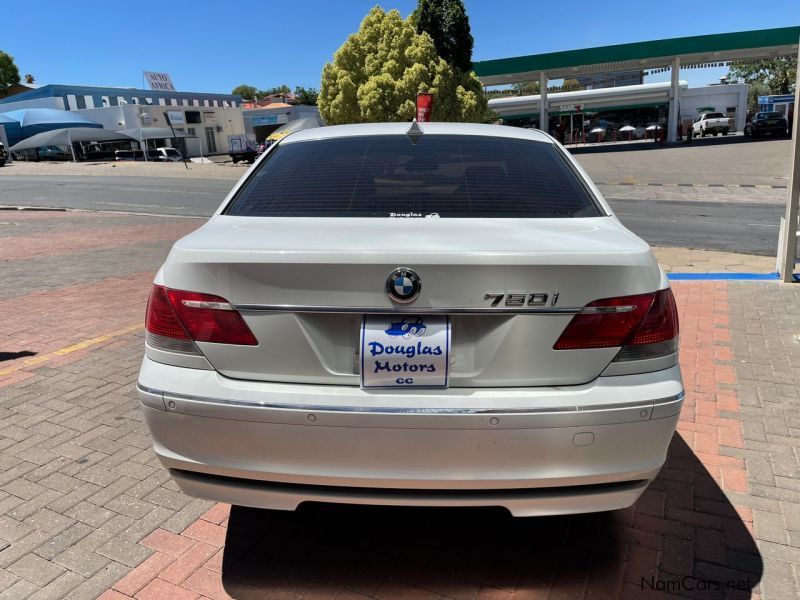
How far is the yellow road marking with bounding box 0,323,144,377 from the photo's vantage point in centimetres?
491

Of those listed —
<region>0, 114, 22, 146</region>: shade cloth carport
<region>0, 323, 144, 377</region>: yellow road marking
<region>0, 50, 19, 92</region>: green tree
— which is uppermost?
<region>0, 50, 19, 92</region>: green tree

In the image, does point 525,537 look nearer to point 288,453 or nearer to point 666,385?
point 666,385

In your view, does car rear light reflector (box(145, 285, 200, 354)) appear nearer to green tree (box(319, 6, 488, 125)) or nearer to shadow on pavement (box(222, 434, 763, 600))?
shadow on pavement (box(222, 434, 763, 600))

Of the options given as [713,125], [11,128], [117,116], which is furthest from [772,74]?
[11,128]

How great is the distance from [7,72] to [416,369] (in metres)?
110

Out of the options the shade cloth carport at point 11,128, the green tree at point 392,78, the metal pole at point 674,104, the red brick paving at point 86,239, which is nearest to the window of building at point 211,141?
the shade cloth carport at point 11,128

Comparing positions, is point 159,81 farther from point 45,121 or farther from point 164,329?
point 164,329

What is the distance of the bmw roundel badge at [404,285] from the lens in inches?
78.2

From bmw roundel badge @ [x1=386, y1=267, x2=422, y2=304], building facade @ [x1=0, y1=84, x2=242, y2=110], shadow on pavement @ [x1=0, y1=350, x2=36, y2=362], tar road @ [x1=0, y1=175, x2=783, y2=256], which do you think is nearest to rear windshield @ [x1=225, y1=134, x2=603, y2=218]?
bmw roundel badge @ [x1=386, y1=267, x2=422, y2=304]

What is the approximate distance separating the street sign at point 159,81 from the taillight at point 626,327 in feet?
281

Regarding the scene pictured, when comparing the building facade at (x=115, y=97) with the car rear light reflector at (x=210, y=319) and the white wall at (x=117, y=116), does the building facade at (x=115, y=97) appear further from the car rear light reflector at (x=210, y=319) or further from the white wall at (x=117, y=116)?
the car rear light reflector at (x=210, y=319)

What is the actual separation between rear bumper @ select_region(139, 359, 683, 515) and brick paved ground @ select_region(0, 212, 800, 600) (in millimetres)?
522

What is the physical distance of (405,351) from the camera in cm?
202

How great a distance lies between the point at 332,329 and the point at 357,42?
28267 mm
